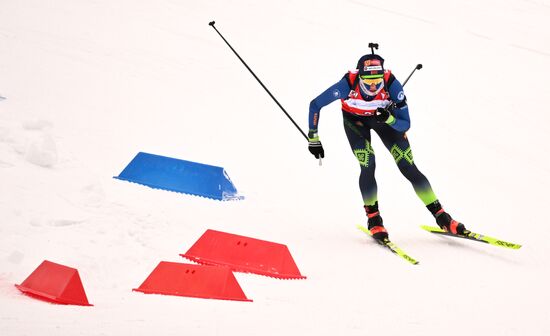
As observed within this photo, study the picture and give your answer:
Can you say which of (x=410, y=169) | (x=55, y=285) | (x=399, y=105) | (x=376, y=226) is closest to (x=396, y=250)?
(x=376, y=226)

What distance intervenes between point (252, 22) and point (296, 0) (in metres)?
2.30

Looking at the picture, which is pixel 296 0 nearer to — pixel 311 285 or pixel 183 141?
pixel 183 141

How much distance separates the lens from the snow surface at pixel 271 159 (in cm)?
467

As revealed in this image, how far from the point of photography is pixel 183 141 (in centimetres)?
879

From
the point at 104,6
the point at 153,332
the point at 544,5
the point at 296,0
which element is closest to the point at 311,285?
the point at 153,332

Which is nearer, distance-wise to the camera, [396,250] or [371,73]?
[396,250]

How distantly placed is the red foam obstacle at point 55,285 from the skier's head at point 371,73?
11.1 ft

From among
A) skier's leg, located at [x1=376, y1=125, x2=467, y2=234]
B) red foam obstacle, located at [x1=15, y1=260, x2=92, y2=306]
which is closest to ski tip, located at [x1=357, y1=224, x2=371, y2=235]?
skier's leg, located at [x1=376, y1=125, x2=467, y2=234]

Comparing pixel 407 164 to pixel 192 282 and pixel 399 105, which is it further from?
pixel 192 282

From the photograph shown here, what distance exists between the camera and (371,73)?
21.1 ft

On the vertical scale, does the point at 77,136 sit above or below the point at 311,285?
above

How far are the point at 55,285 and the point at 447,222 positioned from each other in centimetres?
386

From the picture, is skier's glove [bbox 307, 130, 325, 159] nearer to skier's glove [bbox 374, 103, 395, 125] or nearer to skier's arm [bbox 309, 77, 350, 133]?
skier's arm [bbox 309, 77, 350, 133]

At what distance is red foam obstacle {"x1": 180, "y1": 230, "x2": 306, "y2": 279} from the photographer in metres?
5.35
